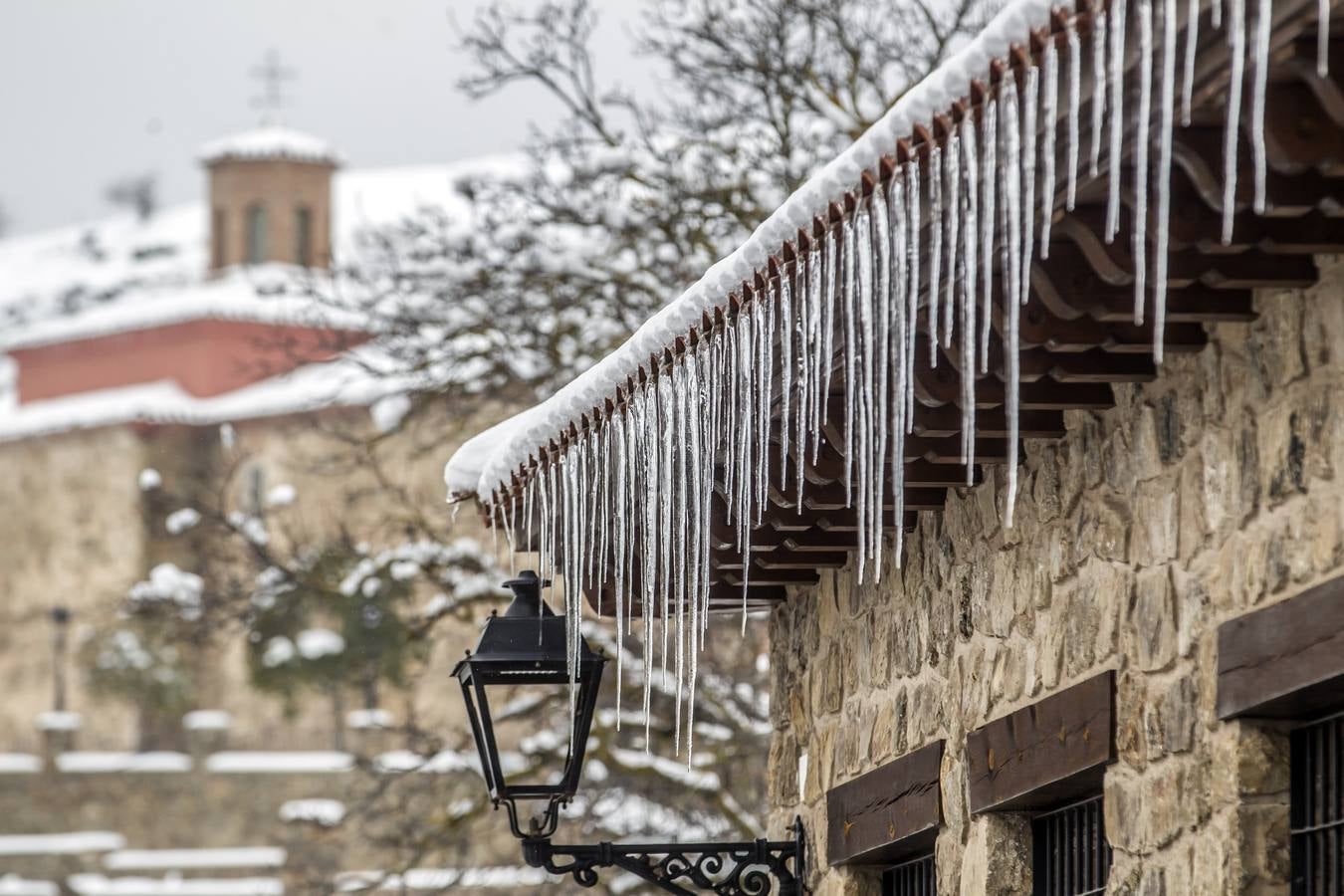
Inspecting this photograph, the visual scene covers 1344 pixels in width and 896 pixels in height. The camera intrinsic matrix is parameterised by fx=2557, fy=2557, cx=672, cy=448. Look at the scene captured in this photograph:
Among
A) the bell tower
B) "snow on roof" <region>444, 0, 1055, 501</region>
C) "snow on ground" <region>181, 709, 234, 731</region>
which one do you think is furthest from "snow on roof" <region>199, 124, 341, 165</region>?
"snow on roof" <region>444, 0, 1055, 501</region>

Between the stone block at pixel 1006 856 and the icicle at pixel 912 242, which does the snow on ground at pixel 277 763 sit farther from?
the icicle at pixel 912 242

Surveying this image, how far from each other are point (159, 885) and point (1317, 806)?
44.8 metres

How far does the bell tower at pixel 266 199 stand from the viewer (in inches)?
2247

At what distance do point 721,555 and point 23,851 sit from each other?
43.7 metres

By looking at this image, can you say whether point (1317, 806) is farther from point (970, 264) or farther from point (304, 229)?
point (304, 229)

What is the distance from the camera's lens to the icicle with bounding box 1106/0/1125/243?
316 cm

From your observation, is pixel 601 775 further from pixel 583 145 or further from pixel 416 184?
pixel 416 184

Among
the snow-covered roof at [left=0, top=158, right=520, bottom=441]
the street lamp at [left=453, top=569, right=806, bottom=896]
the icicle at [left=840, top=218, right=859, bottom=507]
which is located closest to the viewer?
the icicle at [left=840, top=218, right=859, bottom=507]

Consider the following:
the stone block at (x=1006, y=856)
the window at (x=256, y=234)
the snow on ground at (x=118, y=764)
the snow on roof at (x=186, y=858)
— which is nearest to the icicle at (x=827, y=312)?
the stone block at (x=1006, y=856)

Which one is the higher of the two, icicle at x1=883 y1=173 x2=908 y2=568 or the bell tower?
the bell tower

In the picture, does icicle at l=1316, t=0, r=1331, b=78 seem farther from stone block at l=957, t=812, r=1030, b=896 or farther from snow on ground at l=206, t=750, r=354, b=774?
snow on ground at l=206, t=750, r=354, b=774

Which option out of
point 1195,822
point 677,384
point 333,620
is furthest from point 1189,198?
point 333,620

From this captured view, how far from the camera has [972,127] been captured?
11.6ft

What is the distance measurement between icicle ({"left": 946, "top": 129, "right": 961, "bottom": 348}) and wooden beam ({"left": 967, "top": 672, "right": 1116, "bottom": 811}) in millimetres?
889
